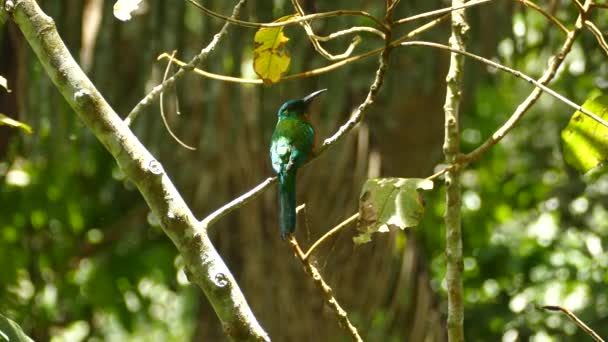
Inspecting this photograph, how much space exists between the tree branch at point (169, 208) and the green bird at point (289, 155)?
1.17 meters

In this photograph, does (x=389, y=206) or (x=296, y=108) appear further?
(x=296, y=108)

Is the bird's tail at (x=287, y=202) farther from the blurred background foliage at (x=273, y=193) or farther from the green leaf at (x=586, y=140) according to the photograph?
the green leaf at (x=586, y=140)

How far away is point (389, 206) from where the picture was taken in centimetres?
206

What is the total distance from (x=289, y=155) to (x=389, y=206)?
1.57 m

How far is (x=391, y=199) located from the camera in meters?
2.07

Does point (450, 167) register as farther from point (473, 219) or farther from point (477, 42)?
point (473, 219)

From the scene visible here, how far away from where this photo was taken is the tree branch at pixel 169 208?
1.90 m

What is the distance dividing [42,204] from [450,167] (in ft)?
16.5

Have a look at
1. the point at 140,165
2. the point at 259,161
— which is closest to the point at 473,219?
the point at 259,161

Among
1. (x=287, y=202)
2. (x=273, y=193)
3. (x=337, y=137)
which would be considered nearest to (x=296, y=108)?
(x=287, y=202)

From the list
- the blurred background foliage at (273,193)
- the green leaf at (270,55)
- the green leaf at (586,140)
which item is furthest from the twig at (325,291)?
the blurred background foliage at (273,193)

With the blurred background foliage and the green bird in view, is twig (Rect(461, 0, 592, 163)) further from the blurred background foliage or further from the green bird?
the blurred background foliage

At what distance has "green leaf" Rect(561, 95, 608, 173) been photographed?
227 cm

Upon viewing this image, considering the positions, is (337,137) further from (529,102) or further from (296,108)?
(296,108)
